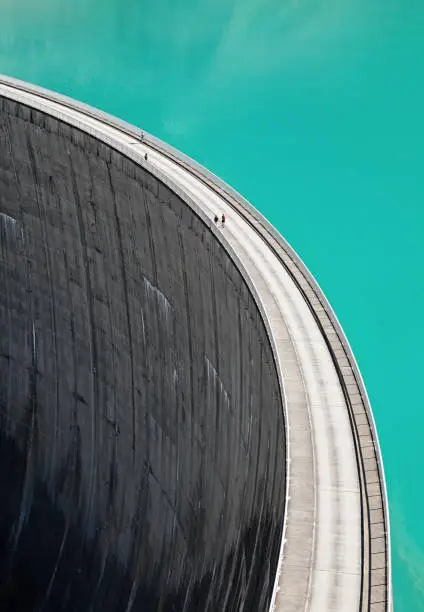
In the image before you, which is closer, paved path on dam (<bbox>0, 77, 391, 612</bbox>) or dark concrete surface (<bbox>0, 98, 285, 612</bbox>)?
paved path on dam (<bbox>0, 77, 391, 612</bbox>)

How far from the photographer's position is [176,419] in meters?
25.0

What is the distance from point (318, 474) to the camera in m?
17.9

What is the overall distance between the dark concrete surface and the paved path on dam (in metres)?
0.73

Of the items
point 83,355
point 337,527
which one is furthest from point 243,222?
point 337,527

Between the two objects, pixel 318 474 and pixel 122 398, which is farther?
pixel 122 398

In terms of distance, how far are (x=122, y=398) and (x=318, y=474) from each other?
11152 mm

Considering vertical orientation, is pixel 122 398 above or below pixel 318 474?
above

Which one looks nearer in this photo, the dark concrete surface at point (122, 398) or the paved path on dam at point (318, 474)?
the paved path on dam at point (318, 474)

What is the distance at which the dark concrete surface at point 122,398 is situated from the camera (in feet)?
69.5

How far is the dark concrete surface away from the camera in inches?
834

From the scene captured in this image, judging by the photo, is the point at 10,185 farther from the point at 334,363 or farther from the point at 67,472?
the point at 334,363

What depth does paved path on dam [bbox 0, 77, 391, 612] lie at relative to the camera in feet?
49.5

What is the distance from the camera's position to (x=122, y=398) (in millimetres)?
27859

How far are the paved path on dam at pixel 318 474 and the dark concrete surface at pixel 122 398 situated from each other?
73 cm
